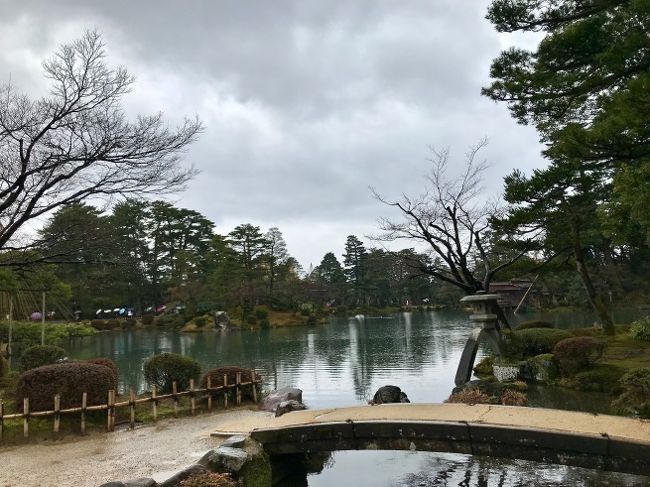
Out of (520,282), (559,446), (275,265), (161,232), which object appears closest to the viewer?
(559,446)

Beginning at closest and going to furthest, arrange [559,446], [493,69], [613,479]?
1. [559,446]
2. [613,479]
3. [493,69]

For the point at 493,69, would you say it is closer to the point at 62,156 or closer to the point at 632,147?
the point at 632,147

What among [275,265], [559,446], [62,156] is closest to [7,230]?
[62,156]

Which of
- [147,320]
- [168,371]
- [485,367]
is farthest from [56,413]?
[147,320]

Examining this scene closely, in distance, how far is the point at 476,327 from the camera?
12.1 m

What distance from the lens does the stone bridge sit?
196 inches

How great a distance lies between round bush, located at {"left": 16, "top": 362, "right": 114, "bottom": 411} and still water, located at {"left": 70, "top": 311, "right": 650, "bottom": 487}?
473cm

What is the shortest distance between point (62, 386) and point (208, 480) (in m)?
4.99

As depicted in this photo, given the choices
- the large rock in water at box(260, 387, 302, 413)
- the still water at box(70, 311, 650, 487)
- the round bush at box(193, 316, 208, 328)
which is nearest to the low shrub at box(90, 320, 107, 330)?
the still water at box(70, 311, 650, 487)

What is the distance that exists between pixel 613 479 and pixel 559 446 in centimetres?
130

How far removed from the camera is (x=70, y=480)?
5898mm

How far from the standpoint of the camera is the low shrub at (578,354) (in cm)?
1219

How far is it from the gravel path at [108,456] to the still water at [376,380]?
2078 millimetres

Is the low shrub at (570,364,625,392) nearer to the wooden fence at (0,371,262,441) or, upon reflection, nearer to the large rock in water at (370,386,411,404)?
the large rock in water at (370,386,411,404)
